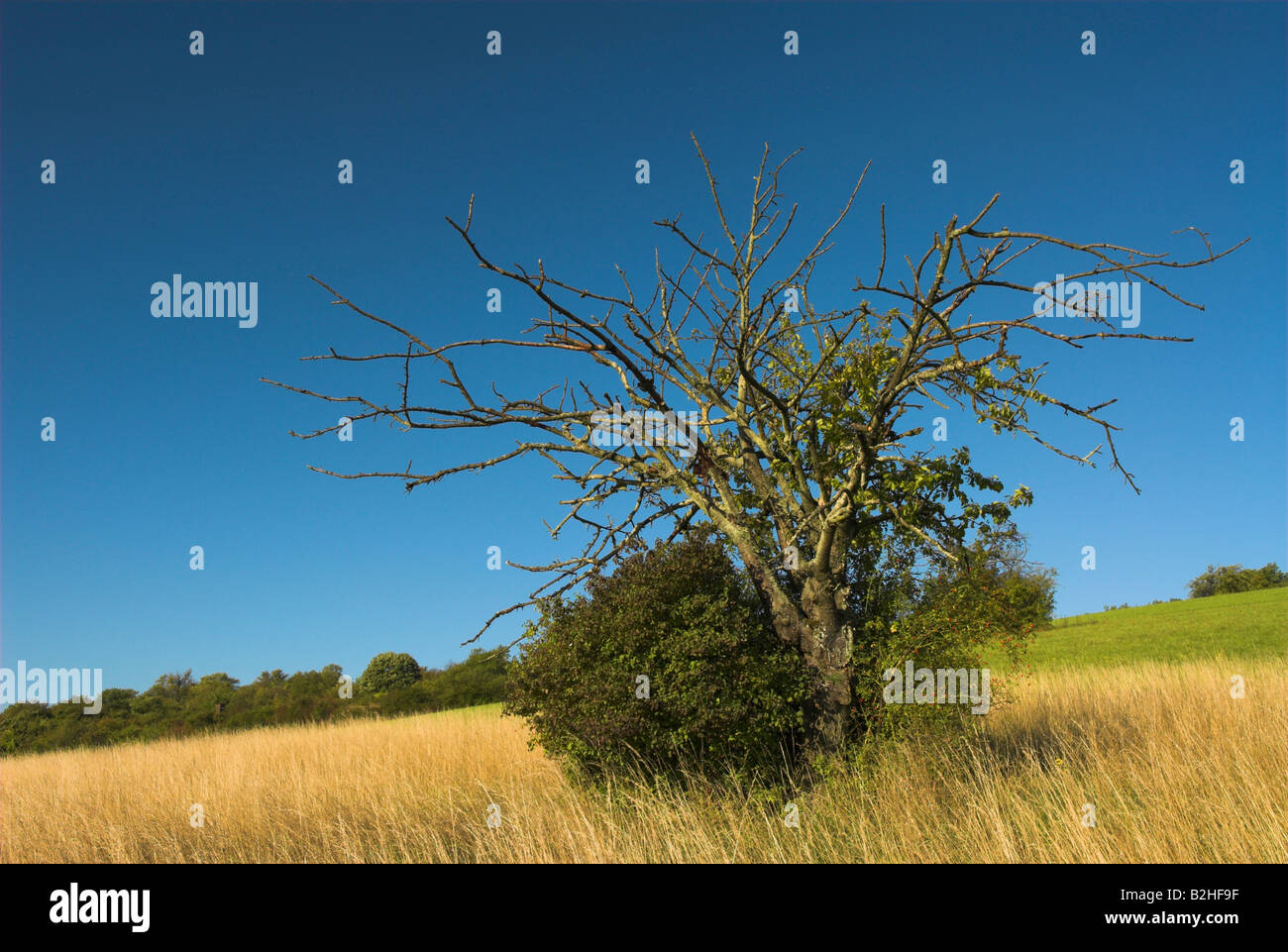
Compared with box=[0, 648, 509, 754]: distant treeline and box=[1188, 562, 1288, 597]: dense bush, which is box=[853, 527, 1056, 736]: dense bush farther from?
box=[1188, 562, 1288, 597]: dense bush

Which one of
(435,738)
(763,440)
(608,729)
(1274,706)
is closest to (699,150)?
(763,440)

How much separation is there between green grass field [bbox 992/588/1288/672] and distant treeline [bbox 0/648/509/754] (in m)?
26.2

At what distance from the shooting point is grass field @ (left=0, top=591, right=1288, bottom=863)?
657 cm

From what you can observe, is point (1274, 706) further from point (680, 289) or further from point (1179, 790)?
point (680, 289)

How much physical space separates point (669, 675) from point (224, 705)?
3908cm

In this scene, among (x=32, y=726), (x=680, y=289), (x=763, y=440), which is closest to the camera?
(x=680, y=289)

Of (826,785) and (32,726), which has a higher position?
(826,785)

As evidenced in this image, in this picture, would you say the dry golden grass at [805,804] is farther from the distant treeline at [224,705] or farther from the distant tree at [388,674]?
the distant tree at [388,674]

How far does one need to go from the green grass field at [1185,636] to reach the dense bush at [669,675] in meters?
19.2

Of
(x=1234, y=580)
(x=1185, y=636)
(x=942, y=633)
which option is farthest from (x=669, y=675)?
(x=1234, y=580)

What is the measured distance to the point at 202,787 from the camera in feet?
42.9

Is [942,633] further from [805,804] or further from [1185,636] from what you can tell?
[1185,636]

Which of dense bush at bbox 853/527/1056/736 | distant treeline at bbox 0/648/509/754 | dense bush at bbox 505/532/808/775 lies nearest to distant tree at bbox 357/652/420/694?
distant treeline at bbox 0/648/509/754

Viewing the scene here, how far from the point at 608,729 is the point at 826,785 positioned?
Answer: 8.47 feet
